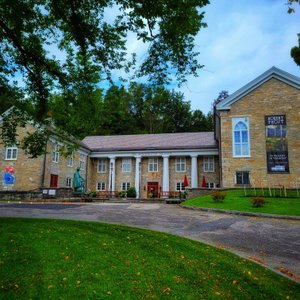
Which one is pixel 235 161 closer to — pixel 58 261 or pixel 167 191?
pixel 167 191

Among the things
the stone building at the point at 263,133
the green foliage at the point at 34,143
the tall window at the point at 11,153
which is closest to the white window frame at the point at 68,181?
the tall window at the point at 11,153

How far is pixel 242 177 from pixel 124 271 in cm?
2234

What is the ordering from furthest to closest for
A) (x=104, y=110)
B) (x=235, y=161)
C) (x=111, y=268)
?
(x=235, y=161) → (x=104, y=110) → (x=111, y=268)

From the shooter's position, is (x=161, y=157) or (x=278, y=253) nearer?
(x=278, y=253)

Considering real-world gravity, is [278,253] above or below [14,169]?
below

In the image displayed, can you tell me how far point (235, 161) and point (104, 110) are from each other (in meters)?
16.5

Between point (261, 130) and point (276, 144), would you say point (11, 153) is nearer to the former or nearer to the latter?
point (261, 130)

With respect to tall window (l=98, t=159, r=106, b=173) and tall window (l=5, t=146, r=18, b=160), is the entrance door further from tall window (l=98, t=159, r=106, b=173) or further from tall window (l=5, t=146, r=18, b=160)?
tall window (l=5, t=146, r=18, b=160)

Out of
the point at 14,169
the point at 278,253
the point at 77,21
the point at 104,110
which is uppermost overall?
the point at 77,21

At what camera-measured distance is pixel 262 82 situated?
26.4 m

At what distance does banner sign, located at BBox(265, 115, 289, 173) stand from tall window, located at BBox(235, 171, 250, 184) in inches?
79.4

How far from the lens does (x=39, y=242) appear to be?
656 cm

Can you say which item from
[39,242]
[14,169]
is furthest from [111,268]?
[14,169]

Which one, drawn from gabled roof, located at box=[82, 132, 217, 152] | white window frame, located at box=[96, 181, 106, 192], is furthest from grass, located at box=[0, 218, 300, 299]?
white window frame, located at box=[96, 181, 106, 192]
